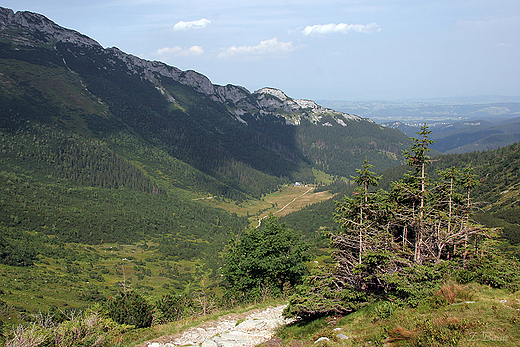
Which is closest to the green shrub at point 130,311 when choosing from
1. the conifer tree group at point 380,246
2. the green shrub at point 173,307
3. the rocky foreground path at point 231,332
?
the green shrub at point 173,307

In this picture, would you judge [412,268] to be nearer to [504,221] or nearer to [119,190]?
[504,221]

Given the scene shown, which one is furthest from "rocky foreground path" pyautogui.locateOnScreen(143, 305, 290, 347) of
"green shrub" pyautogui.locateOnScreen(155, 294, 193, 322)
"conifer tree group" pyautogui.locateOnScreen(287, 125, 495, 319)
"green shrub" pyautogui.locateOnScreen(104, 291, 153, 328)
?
"green shrub" pyautogui.locateOnScreen(155, 294, 193, 322)

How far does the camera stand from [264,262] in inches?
1475

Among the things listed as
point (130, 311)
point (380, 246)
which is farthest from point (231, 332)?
point (130, 311)

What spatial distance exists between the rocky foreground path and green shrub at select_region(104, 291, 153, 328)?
11.1 m

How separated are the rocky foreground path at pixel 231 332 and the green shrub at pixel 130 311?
11.1 meters

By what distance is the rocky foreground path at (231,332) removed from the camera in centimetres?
2102

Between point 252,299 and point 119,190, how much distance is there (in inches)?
6651

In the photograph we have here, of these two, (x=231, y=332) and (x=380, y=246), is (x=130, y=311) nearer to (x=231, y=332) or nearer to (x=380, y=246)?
(x=231, y=332)

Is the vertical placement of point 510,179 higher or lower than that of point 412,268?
lower

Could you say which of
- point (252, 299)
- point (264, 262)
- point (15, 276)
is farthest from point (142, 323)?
point (15, 276)

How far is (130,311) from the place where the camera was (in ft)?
107

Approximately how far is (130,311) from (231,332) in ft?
48.7

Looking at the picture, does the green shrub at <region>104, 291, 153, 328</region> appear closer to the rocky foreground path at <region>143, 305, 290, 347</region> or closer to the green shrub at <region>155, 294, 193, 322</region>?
the green shrub at <region>155, 294, 193, 322</region>
